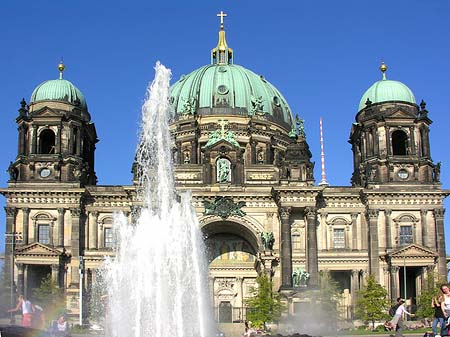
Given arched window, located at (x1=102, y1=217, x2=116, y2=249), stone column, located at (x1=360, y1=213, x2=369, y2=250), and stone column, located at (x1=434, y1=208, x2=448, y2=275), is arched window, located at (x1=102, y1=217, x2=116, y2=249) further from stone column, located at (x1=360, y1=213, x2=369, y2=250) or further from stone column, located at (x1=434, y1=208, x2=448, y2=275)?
stone column, located at (x1=434, y1=208, x2=448, y2=275)

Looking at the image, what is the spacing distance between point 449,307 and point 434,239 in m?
46.2

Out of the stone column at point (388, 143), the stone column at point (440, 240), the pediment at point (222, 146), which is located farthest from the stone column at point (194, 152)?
the stone column at point (440, 240)

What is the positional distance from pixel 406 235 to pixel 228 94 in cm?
2548

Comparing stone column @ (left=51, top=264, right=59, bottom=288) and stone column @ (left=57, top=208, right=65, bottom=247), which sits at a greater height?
stone column @ (left=57, top=208, right=65, bottom=247)

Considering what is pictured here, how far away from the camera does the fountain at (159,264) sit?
3509cm

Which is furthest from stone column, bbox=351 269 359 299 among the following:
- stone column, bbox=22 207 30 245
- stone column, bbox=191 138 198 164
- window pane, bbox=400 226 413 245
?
stone column, bbox=22 207 30 245

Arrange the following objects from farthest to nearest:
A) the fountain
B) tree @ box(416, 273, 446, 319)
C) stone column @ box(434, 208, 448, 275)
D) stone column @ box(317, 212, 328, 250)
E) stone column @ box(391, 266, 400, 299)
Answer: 1. stone column @ box(317, 212, 328, 250)
2. stone column @ box(434, 208, 448, 275)
3. stone column @ box(391, 266, 400, 299)
4. tree @ box(416, 273, 446, 319)
5. the fountain

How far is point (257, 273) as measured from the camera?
71.8m

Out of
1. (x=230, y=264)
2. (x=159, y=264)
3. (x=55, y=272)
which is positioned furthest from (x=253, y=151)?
(x=159, y=264)

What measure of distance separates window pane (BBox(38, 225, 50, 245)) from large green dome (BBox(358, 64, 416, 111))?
102 ft

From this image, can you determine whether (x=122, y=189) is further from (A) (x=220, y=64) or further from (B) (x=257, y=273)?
(A) (x=220, y=64)

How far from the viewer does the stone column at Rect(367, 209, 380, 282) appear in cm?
6762

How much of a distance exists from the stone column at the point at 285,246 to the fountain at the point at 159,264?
25.0 meters

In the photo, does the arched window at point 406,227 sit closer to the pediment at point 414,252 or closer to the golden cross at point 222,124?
the pediment at point 414,252
